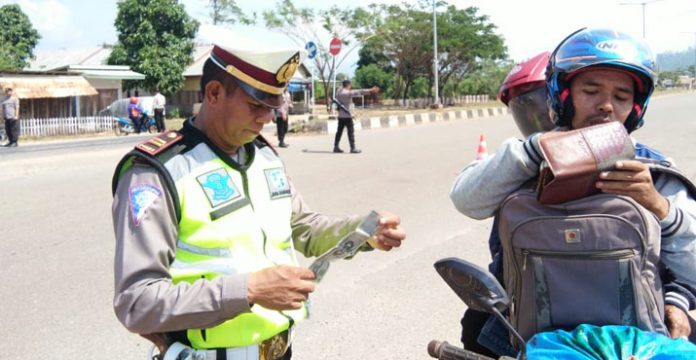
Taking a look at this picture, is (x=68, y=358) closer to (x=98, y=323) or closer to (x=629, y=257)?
(x=98, y=323)

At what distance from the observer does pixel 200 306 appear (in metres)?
1.55

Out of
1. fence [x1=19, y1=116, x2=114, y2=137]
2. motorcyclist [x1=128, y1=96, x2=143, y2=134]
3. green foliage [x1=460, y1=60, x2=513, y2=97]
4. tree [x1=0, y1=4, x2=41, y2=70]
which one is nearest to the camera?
fence [x1=19, y1=116, x2=114, y2=137]

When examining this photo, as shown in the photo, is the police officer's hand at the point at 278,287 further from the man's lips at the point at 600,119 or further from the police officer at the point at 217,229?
the man's lips at the point at 600,119

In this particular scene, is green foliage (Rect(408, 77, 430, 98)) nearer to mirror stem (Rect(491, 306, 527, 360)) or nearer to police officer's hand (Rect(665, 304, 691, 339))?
police officer's hand (Rect(665, 304, 691, 339))

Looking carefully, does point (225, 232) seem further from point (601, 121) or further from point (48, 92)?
point (48, 92)

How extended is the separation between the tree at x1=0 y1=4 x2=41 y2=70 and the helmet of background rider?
40.0 m

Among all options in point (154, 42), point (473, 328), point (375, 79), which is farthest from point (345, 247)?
point (375, 79)

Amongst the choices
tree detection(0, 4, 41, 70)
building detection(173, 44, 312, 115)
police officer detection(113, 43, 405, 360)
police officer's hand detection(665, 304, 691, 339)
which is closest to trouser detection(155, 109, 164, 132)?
building detection(173, 44, 312, 115)

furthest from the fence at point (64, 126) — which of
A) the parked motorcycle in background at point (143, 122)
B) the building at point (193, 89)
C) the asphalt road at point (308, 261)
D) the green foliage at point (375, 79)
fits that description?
the green foliage at point (375, 79)

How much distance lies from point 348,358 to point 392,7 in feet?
118

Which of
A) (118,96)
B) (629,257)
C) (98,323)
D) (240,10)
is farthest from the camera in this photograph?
(240,10)

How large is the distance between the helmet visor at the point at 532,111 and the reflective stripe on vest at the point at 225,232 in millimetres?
1068

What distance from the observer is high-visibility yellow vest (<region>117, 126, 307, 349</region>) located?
1.69 m

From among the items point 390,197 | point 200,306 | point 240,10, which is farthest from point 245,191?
point 240,10
